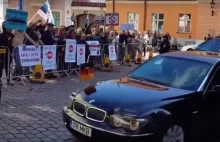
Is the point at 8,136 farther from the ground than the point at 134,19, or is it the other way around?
the point at 134,19

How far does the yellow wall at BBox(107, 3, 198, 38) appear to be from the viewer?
3425cm

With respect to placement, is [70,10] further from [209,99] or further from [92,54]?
[209,99]

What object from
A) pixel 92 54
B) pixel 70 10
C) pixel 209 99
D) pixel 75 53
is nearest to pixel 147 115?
pixel 209 99

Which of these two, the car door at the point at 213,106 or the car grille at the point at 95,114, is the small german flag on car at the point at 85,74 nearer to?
the car door at the point at 213,106

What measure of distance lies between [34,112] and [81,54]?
232 inches

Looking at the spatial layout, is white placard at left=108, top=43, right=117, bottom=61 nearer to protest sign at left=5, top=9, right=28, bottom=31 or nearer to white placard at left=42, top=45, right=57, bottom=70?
white placard at left=42, top=45, right=57, bottom=70

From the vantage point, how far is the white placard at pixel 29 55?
35.4 ft

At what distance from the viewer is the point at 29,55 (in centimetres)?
1105

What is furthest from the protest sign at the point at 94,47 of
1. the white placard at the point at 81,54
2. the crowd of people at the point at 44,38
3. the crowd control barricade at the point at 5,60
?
the crowd control barricade at the point at 5,60

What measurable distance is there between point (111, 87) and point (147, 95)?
67 centimetres

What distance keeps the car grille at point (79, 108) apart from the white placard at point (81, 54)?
7.62 metres

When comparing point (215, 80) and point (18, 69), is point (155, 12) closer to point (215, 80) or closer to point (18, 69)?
point (18, 69)

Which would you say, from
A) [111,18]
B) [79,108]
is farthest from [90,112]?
[111,18]

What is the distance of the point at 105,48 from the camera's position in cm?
1596
